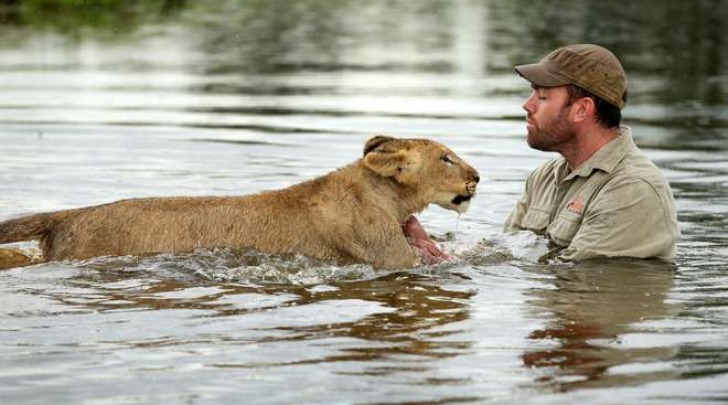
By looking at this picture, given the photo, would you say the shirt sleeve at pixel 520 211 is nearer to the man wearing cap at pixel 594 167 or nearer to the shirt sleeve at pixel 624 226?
the man wearing cap at pixel 594 167

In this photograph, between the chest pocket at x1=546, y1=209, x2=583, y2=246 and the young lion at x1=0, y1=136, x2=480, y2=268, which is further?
the chest pocket at x1=546, y1=209, x2=583, y2=246

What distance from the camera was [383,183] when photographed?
35.8ft

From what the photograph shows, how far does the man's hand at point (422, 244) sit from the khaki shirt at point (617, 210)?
926mm

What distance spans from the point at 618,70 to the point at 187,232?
345cm

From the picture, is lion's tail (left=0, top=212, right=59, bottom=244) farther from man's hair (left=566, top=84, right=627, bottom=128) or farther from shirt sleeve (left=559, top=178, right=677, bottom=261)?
man's hair (left=566, top=84, right=627, bottom=128)

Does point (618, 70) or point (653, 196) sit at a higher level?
point (618, 70)

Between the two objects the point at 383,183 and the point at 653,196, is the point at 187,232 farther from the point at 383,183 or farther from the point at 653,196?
the point at 653,196

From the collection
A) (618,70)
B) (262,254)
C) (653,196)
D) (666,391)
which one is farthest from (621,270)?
(666,391)

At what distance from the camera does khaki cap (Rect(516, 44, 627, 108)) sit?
1129cm

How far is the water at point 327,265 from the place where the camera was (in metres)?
7.73

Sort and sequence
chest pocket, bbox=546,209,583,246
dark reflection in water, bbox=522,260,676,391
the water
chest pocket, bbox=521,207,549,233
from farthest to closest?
chest pocket, bbox=521,207,549,233 → chest pocket, bbox=546,209,583,246 → dark reflection in water, bbox=522,260,676,391 → the water

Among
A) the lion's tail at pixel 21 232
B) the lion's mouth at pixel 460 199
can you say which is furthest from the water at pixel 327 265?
the lion's mouth at pixel 460 199

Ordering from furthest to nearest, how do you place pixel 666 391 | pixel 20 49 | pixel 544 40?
pixel 544 40 < pixel 20 49 < pixel 666 391

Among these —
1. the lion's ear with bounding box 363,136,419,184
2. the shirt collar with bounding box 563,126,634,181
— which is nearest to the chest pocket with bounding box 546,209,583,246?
the shirt collar with bounding box 563,126,634,181
